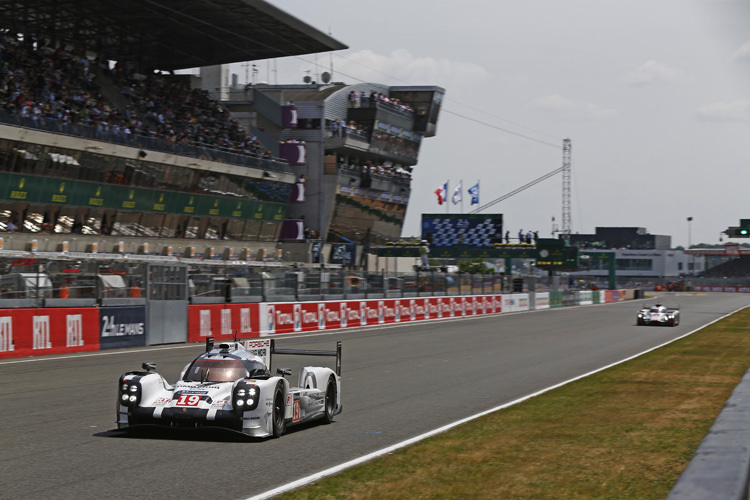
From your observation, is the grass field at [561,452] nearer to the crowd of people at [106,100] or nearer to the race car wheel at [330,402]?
the race car wheel at [330,402]

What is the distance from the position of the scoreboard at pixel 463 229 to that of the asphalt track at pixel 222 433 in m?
47.1

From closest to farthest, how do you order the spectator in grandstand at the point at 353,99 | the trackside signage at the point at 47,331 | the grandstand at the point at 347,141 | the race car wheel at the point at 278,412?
the race car wheel at the point at 278,412
the trackside signage at the point at 47,331
the grandstand at the point at 347,141
the spectator in grandstand at the point at 353,99

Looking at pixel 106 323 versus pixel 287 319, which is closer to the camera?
pixel 106 323

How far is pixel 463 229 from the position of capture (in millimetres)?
74438

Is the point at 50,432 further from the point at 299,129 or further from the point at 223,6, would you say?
the point at 299,129

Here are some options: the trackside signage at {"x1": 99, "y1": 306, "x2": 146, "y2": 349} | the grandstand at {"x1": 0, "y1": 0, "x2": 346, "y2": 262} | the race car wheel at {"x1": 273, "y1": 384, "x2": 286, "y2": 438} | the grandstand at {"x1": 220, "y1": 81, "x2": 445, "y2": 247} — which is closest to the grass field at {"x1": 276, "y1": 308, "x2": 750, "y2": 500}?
the race car wheel at {"x1": 273, "y1": 384, "x2": 286, "y2": 438}

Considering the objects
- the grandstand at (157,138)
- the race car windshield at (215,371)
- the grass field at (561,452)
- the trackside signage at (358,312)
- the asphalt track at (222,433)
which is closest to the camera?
the grass field at (561,452)

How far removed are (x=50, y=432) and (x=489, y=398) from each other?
274 inches

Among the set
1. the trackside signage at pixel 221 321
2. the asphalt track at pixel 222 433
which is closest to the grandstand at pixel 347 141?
the trackside signage at pixel 221 321

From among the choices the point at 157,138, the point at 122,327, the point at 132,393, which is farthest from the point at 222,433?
the point at 157,138

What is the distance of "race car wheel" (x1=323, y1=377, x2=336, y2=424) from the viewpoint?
11.5 m

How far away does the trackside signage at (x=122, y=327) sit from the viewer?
22.7m

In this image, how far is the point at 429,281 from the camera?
146ft

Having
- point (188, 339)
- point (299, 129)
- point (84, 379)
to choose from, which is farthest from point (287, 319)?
point (299, 129)
